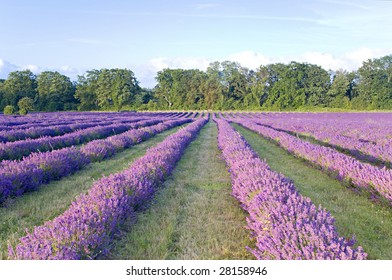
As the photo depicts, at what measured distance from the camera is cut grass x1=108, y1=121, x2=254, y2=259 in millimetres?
2963

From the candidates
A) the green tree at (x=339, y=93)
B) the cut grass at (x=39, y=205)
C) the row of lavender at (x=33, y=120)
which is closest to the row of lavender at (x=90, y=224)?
the cut grass at (x=39, y=205)

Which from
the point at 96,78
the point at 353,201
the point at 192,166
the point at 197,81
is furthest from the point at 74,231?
the point at 96,78

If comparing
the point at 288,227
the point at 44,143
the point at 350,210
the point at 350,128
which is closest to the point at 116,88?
the point at 350,128

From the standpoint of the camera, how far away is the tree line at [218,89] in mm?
58156

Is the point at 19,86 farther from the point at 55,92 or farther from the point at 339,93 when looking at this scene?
the point at 339,93

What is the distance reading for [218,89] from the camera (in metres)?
64.0

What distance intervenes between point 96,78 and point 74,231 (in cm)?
7410

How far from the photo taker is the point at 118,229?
3.32m

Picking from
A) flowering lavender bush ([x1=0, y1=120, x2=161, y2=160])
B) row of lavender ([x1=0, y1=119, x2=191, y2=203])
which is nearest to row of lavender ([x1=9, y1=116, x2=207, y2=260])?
row of lavender ([x1=0, y1=119, x2=191, y2=203])

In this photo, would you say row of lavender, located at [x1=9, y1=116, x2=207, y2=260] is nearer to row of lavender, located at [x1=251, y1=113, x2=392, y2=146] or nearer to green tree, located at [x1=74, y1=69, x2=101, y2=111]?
row of lavender, located at [x1=251, y1=113, x2=392, y2=146]

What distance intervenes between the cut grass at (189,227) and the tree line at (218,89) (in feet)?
Answer: 180

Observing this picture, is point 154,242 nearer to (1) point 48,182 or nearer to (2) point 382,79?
(1) point 48,182

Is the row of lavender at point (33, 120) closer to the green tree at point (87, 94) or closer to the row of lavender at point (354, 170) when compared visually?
the row of lavender at point (354, 170)

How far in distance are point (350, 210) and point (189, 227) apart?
246 centimetres
